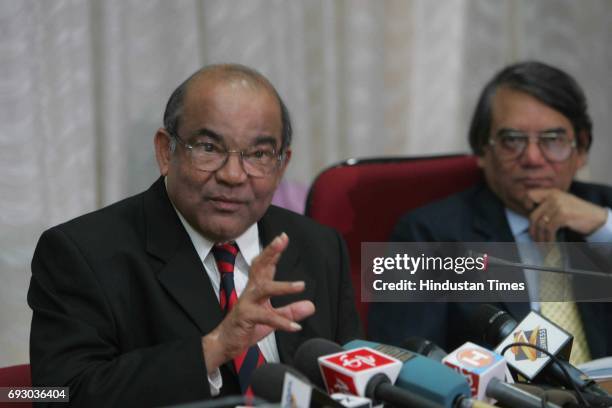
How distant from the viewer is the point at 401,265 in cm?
157

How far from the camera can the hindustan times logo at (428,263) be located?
1.54 meters

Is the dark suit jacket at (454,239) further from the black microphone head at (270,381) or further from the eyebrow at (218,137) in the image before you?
the black microphone head at (270,381)

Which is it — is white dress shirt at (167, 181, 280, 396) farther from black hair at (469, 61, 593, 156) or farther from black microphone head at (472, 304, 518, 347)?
black hair at (469, 61, 593, 156)

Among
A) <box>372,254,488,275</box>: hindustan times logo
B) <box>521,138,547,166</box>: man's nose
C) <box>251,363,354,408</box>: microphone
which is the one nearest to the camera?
<box>251,363,354,408</box>: microphone

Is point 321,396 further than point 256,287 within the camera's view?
No

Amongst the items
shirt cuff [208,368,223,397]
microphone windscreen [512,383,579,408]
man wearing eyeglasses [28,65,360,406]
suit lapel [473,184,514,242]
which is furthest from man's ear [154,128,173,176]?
suit lapel [473,184,514,242]

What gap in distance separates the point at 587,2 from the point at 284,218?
7.95 ft

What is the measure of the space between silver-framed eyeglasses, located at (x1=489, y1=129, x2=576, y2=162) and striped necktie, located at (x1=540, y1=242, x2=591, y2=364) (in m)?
0.65

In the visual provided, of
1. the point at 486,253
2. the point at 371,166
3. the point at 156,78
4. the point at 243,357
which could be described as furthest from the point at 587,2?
the point at 243,357

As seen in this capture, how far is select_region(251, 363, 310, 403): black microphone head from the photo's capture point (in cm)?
113

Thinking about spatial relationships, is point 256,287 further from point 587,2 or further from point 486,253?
point 587,2

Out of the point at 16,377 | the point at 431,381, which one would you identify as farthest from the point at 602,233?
the point at 16,377

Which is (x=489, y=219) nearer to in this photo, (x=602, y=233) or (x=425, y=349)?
(x=602, y=233)

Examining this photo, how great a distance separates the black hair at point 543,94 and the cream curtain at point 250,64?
69 cm
